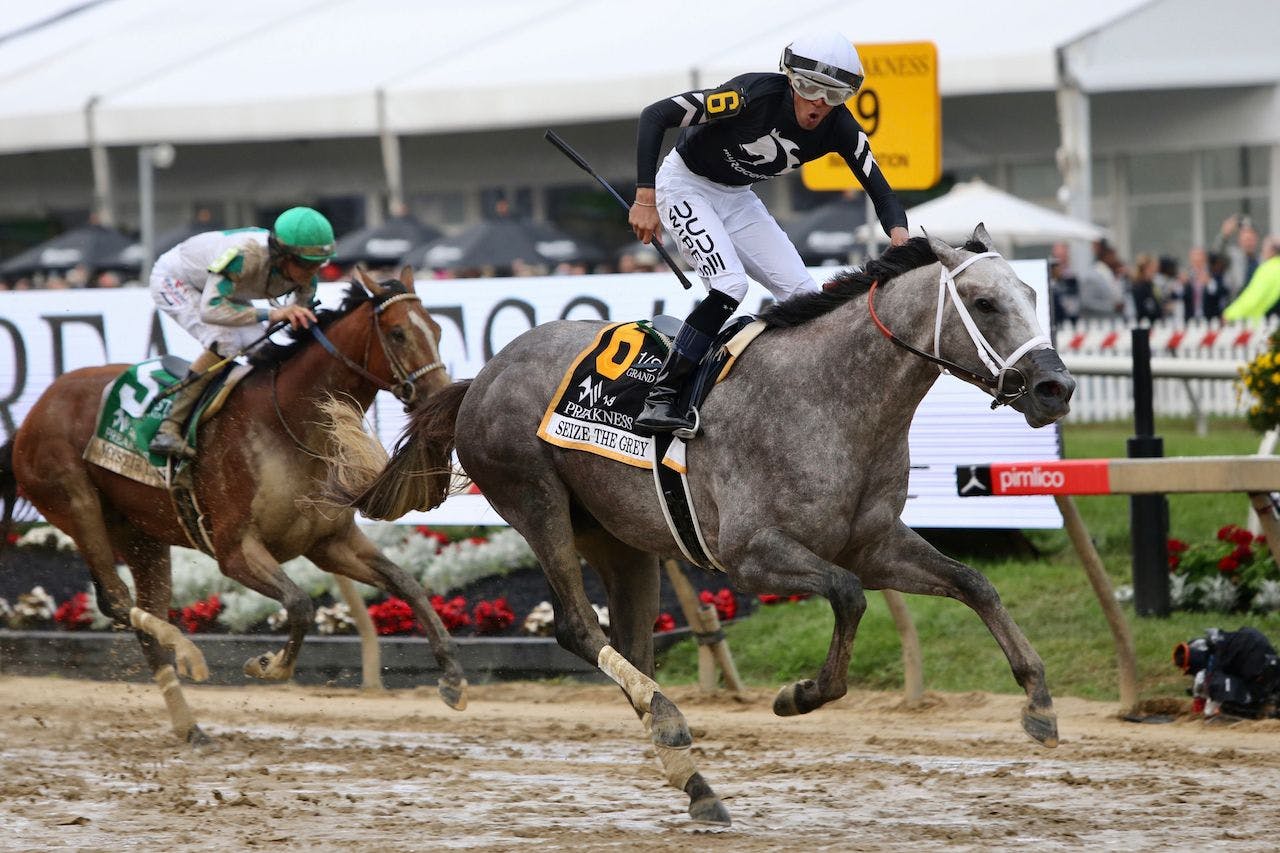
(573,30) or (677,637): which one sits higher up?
(573,30)

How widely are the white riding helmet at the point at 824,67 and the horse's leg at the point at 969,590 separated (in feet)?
4.72

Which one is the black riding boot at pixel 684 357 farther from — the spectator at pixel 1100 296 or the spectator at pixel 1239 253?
the spectator at pixel 1100 296

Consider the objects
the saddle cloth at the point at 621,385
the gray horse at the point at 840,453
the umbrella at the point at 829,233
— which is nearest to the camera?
the gray horse at the point at 840,453

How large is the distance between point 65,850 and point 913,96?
5.93 meters

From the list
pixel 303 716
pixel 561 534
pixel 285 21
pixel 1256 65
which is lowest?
pixel 303 716

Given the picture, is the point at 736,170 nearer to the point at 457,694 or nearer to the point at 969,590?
the point at 969,590

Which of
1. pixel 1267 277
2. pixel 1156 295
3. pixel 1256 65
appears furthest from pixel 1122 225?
pixel 1267 277

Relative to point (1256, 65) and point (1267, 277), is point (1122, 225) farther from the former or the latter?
point (1267, 277)

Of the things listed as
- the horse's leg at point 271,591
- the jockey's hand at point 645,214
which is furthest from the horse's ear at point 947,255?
the horse's leg at point 271,591

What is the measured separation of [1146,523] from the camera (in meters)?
8.62

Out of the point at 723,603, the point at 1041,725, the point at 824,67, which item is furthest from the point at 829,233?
the point at 1041,725

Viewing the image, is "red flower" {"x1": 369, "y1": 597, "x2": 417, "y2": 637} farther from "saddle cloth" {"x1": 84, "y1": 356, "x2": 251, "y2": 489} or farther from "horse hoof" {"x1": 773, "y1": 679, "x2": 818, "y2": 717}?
"horse hoof" {"x1": 773, "y1": 679, "x2": 818, "y2": 717}

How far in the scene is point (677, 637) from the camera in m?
9.52

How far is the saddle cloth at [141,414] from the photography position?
8047 mm
